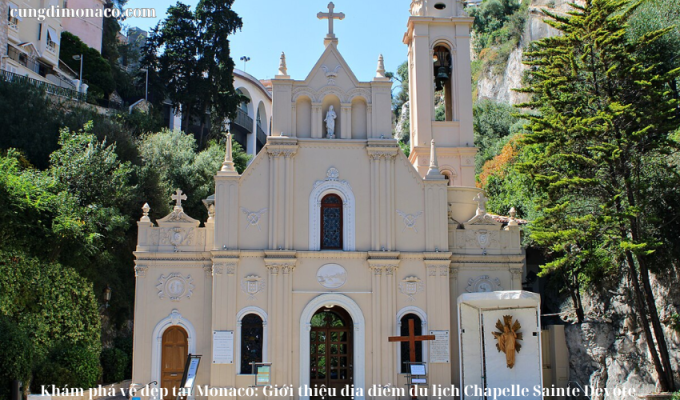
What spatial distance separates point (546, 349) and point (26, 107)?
2471 centimetres

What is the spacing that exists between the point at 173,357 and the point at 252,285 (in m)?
3.39

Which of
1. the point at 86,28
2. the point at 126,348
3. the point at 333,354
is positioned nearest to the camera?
the point at 333,354

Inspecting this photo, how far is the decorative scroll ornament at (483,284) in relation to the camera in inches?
918

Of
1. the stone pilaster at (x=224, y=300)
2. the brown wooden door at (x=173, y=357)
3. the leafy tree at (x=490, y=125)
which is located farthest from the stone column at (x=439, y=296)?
the leafy tree at (x=490, y=125)

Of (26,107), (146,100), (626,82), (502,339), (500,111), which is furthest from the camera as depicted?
(500,111)

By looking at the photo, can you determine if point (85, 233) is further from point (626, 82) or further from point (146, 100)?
point (146, 100)

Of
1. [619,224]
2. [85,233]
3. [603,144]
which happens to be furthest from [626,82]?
[85,233]

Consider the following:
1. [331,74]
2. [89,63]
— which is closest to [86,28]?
[89,63]

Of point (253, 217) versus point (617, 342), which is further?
point (617, 342)

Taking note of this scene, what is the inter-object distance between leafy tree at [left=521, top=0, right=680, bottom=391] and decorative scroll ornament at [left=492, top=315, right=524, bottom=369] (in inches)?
98.4

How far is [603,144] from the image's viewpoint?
2211 cm

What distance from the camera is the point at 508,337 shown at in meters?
21.5

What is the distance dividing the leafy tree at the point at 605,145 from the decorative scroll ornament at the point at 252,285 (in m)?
8.78

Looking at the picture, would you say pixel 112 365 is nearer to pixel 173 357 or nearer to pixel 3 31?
pixel 173 357
